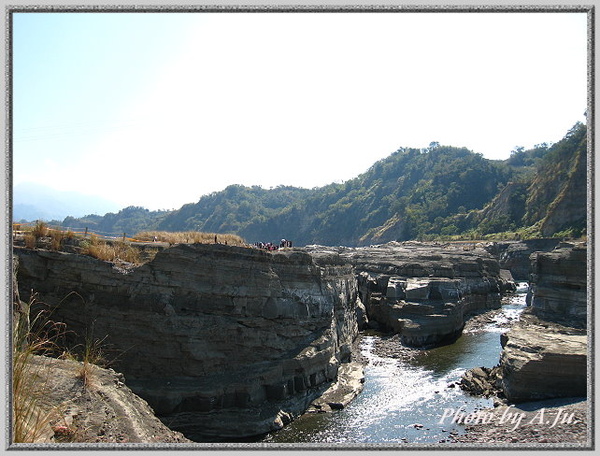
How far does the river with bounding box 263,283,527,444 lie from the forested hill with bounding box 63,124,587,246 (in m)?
28.6

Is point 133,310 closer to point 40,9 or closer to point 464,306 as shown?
point 40,9

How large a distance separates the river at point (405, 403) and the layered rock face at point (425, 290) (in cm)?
199

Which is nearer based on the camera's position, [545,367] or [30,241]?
[545,367]

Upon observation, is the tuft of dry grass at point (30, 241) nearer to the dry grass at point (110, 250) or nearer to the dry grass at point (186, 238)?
the dry grass at point (110, 250)

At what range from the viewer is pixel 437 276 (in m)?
36.2

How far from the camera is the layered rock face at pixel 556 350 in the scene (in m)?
16.2

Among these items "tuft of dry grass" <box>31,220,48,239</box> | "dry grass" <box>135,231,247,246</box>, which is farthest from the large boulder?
"tuft of dry grass" <box>31,220,48,239</box>

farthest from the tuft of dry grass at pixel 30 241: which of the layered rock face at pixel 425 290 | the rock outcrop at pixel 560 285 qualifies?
the rock outcrop at pixel 560 285

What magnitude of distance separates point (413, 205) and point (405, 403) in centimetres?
10230

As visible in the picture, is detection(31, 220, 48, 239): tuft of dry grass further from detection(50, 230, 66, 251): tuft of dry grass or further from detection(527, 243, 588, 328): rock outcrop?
detection(527, 243, 588, 328): rock outcrop

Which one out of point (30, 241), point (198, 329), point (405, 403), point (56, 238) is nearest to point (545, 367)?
point (405, 403)

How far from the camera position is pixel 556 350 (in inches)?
662

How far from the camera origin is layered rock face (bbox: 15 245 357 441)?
49.5 feet

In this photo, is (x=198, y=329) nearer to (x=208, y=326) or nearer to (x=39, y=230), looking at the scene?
(x=208, y=326)
